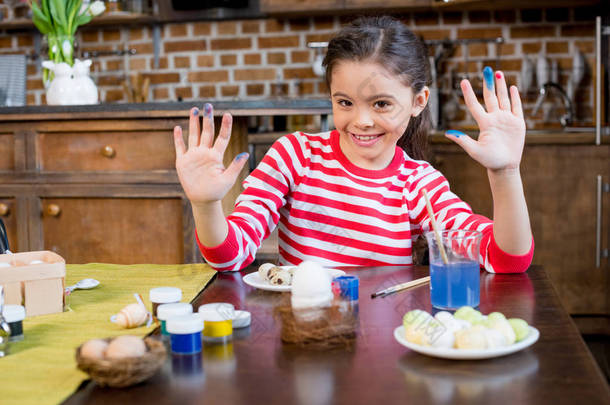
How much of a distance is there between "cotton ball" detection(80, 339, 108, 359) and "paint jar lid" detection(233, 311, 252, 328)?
176 mm

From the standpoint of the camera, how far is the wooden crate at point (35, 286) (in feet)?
2.89

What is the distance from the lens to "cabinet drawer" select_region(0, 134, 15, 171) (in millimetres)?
2318

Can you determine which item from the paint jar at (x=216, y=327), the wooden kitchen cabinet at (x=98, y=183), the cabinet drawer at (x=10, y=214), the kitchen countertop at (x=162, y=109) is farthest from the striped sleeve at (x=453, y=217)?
the cabinet drawer at (x=10, y=214)

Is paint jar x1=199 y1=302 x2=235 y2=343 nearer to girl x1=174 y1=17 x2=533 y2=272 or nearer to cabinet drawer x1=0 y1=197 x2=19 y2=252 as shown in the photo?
girl x1=174 y1=17 x2=533 y2=272

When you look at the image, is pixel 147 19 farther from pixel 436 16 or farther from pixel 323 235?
pixel 323 235

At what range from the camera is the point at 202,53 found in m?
3.66

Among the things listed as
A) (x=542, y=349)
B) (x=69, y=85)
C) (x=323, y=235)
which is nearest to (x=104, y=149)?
(x=69, y=85)

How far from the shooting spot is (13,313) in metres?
0.78

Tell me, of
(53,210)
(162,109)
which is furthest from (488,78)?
(53,210)

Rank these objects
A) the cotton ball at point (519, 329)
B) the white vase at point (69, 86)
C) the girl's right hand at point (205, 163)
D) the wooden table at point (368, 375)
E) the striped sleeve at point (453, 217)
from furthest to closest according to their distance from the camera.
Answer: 1. the white vase at point (69, 86)
2. the striped sleeve at point (453, 217)
3. the girl's right hand at point (205, 163)
4. the cotton ball at point (519, 329)
5. the wooden table at point (368, 375)

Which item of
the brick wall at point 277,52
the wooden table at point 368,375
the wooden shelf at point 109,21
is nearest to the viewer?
the wooden table at point 368,375

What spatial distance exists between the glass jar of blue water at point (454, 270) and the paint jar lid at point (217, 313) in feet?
0.83

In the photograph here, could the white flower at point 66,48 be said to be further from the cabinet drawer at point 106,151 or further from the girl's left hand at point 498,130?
the girl's left hand at point 498,130

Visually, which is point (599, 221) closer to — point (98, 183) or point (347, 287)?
point (98, 183)
